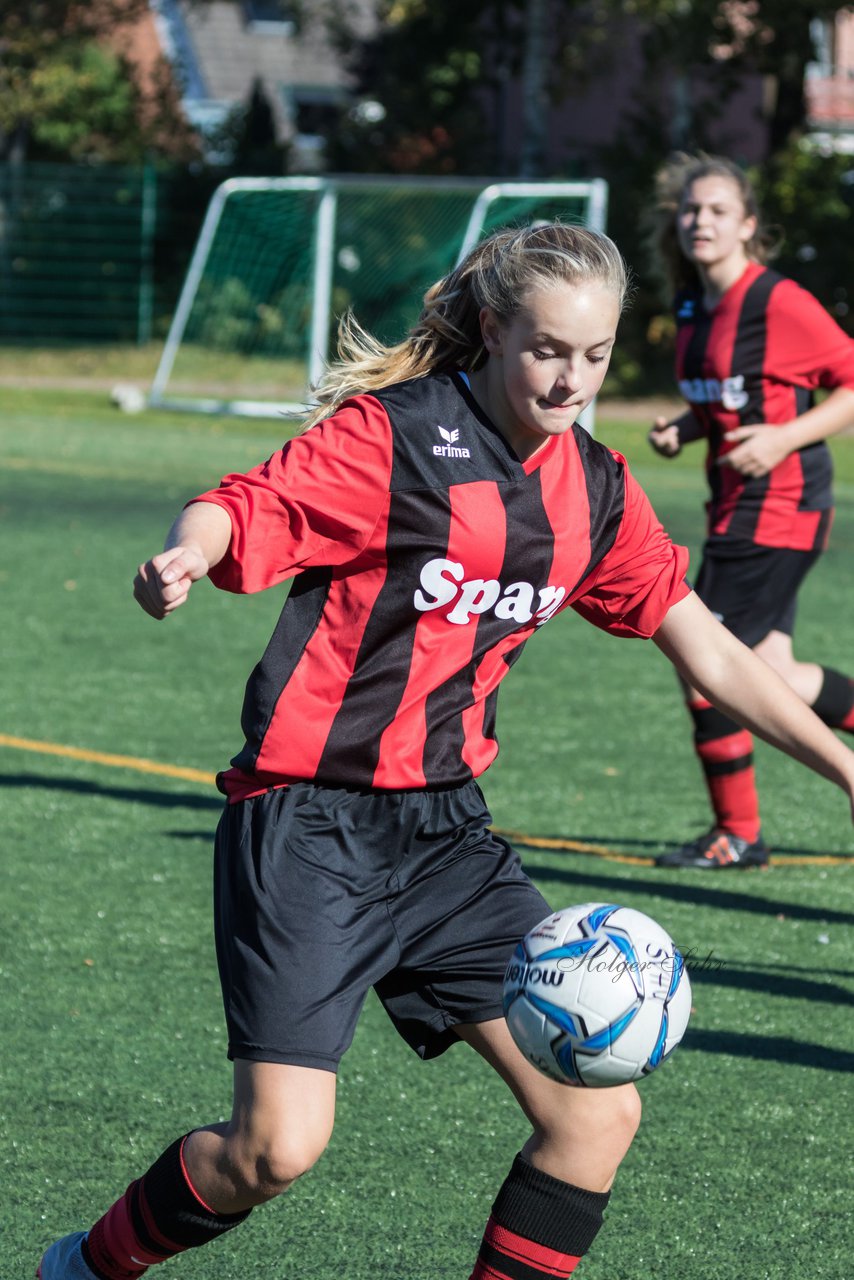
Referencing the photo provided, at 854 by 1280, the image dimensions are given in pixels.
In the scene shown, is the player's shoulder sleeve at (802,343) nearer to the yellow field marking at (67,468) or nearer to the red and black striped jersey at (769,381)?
the red and black striped jersey at (769,381)

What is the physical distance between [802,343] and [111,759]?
305 cm

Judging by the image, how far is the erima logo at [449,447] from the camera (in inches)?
118

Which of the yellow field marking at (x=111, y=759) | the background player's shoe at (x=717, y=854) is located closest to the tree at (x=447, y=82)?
the yellow field marking at (x=111, y=759)

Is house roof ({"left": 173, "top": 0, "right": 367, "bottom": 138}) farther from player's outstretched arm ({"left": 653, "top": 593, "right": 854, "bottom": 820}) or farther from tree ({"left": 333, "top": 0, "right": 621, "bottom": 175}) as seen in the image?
player's outstretched arm ({"left": 653, "top": 593, "right": 854, "bottom": 820})

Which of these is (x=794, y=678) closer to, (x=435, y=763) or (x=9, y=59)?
(x=435, y=763)

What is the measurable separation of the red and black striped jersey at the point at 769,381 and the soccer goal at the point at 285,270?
15.4 meters

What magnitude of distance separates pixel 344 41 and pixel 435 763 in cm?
3266

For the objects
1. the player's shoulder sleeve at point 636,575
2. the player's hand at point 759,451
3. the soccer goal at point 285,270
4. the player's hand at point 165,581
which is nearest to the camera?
the player's hand at point 165,581

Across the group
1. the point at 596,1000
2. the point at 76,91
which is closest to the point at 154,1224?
the point at 596,1000

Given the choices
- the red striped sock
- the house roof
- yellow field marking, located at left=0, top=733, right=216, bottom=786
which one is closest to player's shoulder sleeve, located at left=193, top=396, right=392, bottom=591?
the red striped sock

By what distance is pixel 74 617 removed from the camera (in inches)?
405

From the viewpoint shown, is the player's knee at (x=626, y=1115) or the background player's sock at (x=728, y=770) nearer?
the player's knee at (x=626, y=1115)

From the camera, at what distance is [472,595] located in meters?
3.04

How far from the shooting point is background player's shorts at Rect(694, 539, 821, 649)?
6270mm
